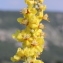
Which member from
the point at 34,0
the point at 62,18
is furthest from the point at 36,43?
the point at 62,18

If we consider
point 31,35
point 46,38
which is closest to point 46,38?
point 46,38

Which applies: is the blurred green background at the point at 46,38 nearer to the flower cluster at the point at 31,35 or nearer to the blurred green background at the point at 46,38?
the blurred green background at the point at 46,38

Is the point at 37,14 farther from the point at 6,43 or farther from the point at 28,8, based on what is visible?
the point at 6,43

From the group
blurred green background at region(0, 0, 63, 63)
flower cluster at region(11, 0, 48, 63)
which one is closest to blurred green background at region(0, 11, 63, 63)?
blurred green background at region(0, 0, 63, 63)

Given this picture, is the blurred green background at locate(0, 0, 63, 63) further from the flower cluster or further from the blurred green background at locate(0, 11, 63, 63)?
the flower cluster

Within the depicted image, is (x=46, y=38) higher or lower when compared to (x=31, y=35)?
A: higher

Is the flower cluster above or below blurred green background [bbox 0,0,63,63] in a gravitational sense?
below

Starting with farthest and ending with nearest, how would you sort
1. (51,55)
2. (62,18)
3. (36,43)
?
(62,18) < (51,55) < (36,43)

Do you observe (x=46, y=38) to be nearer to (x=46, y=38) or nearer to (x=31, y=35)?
(x=46, y=38)
